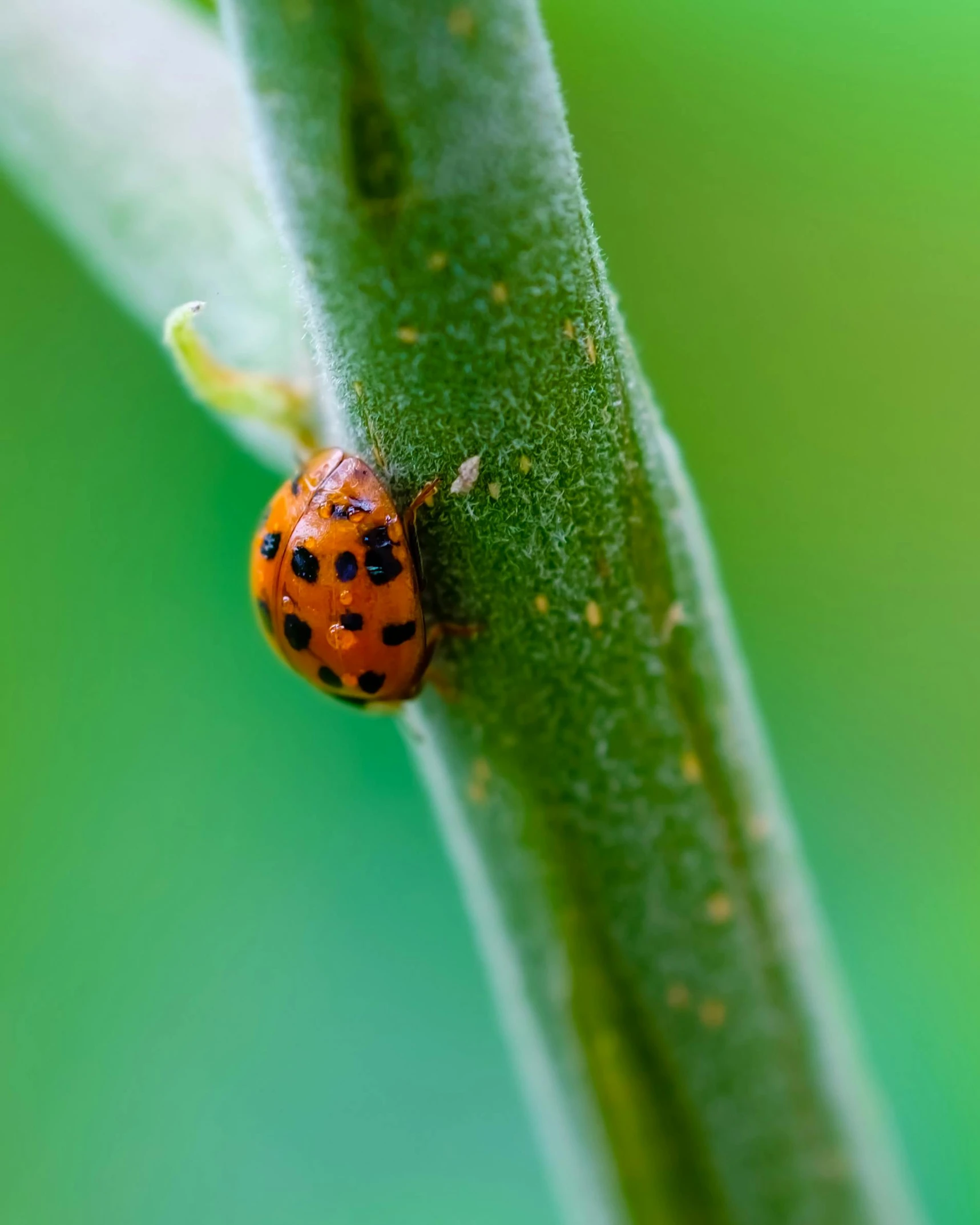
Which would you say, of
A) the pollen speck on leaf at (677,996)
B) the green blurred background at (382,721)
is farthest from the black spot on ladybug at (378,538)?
the green blurred background at (382,721)

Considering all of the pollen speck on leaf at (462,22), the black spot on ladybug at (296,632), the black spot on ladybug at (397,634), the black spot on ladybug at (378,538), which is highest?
the pollen speck on leaf at (462,22)

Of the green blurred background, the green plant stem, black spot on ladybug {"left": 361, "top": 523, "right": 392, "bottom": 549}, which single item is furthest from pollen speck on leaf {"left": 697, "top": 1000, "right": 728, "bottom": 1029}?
the green blurred background

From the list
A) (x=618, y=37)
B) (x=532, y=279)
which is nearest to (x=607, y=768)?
(x=532, y=279)

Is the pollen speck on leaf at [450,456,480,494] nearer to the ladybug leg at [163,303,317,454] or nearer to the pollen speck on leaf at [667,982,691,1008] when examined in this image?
the ladybug leg at [163,303,317,454]

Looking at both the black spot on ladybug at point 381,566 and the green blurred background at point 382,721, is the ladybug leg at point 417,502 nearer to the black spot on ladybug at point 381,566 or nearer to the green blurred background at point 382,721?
the black spot on ladybug at point 381,566

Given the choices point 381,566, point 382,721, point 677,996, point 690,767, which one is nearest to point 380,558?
point 381,566

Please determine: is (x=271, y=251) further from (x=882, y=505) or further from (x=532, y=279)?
(x=882, y=505)

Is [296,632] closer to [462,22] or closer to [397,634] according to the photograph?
[397,634]
